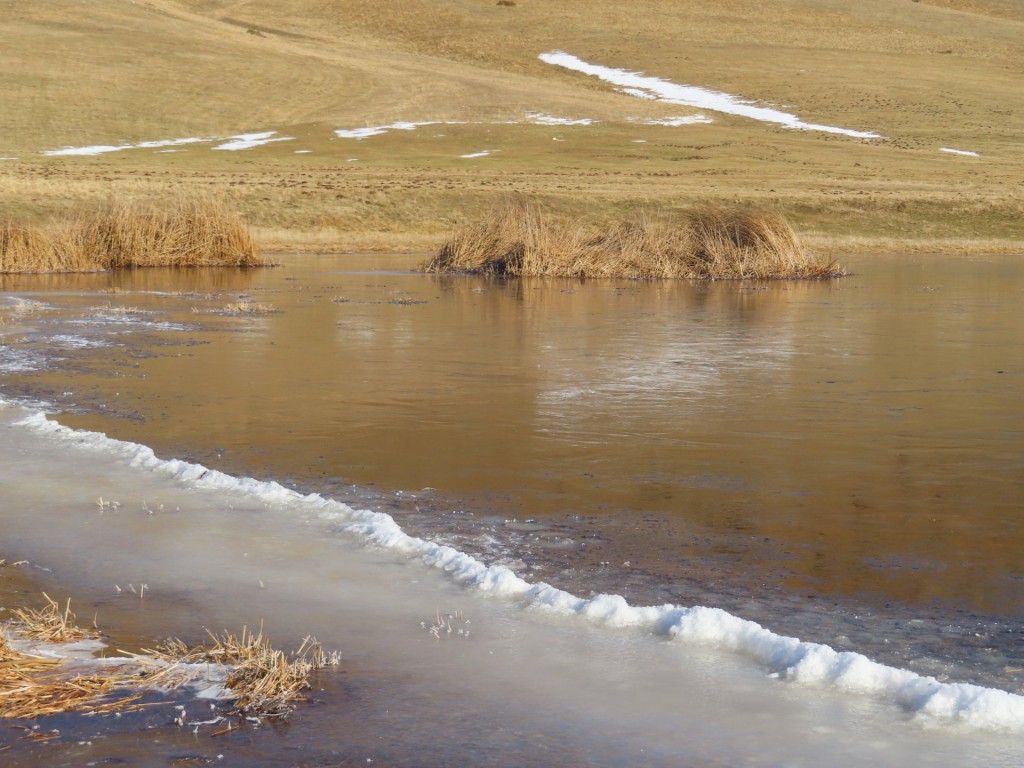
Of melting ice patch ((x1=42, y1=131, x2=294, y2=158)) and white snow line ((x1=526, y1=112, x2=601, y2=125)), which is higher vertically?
white snow line ((x1=526, y1=112, x2=601, y2=125))

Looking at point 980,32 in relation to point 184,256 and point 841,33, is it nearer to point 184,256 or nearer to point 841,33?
point 841,33

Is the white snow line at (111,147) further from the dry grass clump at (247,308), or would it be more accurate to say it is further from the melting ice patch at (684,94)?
the dry grass clump at (247,308)

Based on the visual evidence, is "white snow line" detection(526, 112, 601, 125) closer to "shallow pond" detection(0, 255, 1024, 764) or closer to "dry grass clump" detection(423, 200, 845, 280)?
"dry grass clump" detection(423, 200, 845, 280)

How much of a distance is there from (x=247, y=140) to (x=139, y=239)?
126ft

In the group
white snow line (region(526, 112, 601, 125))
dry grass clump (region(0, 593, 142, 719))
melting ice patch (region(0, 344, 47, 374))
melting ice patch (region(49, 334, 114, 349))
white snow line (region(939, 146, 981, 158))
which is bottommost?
Answer: melting ice patch (region(49, 334, 114, 349))

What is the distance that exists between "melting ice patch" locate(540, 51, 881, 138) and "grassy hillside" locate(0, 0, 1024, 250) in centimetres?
128

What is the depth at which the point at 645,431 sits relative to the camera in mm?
9109

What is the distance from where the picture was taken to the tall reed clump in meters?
25.8

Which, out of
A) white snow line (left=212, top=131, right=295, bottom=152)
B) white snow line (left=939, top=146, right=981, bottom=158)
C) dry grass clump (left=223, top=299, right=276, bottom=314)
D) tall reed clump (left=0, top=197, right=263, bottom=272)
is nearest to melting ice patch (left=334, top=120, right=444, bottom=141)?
white snow line (left=212, top=131, right=295, bottom=152)

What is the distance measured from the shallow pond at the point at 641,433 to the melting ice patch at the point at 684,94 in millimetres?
54778

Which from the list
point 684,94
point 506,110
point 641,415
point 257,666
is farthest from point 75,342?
point 684,94

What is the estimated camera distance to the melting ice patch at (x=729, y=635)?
425 cm

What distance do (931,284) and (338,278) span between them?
10.9m

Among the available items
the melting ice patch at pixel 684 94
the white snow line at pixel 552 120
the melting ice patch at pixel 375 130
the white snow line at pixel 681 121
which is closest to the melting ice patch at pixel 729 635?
the melting ice patch at pixel 375 130
